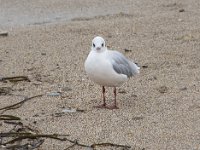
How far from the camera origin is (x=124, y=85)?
6.05 m

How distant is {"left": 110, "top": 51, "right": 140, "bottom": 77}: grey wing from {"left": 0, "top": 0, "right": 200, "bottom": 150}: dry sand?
0.93ft

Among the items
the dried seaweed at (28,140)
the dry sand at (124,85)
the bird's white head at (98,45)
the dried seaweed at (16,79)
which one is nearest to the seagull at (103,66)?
the bird's white head at (98,45)

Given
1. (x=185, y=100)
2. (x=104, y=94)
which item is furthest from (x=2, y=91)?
(x=185, y=100)

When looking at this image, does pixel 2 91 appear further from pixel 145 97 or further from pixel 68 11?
pixel 68 11

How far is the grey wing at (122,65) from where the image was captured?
5266 millimetres

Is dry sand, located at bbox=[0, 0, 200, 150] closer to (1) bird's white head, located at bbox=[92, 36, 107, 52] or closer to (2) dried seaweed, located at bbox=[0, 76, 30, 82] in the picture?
(2) dried seaweed, located at bbox=[0, 76, 30, 82]

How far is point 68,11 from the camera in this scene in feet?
35.4

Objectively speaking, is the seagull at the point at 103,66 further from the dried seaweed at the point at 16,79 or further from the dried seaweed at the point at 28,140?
the dried seaweed at the point at 16,79

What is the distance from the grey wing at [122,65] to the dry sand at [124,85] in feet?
0.93

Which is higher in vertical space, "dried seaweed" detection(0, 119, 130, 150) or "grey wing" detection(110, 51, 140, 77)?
"grey wing" detection(110, 51, 140, 77)

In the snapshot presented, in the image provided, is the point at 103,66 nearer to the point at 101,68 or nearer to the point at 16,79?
the point at 101,68

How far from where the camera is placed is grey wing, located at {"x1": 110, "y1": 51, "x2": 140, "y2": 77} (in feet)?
17.3

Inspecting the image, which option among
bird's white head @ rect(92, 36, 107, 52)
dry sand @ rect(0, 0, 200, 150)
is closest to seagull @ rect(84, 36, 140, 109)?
bird's white head @ rect(92, 36, 107, 52)

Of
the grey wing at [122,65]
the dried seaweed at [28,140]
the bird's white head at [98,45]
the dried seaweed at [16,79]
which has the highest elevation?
the bird's white head at [98,45]
